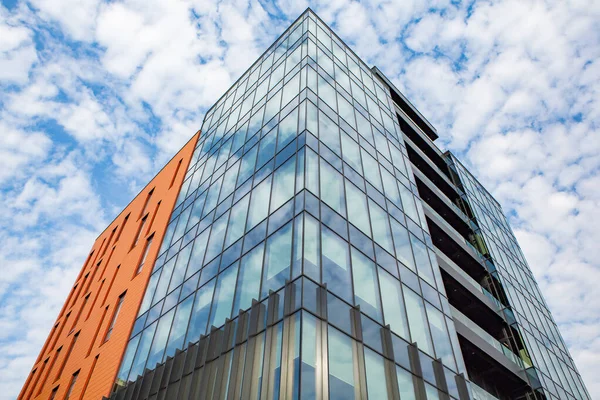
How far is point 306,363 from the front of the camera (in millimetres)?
11492

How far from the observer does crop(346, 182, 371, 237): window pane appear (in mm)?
17484

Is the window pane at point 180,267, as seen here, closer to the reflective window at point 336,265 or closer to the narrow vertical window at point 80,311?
the reflective window at point 336,265

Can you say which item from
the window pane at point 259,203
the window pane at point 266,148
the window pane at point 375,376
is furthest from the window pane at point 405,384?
the window pane at point 266,148

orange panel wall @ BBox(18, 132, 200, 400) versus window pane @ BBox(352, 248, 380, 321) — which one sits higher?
orange panel wall @ BBox(18, 132, 200, 400)

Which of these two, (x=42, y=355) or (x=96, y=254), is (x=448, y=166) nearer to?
(x=96, y=254)

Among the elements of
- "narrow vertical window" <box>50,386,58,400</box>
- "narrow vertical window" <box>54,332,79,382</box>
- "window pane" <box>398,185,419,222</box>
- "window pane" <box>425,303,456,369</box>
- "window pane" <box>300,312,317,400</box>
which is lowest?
"window pane" <box>300,312,317,400</box>

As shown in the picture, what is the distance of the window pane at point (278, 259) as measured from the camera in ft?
46.3

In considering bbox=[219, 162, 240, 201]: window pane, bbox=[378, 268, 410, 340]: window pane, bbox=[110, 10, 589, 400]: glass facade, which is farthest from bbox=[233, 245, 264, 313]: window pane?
bbox=[219, 162, 240, 201]: window pane

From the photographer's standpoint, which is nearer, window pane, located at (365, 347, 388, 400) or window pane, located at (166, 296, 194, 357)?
window pane, located at (365, 347, 388, 400)

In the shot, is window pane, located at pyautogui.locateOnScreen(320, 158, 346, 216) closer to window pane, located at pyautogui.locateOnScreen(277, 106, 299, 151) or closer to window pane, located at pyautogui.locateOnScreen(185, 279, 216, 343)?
window pane, located at pyautogui.locateOnScreen(277, 106, 299, 151)

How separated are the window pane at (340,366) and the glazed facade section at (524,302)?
16.6 meters

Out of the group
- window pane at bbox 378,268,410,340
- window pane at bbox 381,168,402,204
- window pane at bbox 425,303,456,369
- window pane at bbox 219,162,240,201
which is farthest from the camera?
window pane at bbox 219,162,240,201

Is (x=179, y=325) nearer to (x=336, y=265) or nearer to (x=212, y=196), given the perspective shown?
(x=212, y=196)

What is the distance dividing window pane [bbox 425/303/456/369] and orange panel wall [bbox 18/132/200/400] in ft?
45.4
